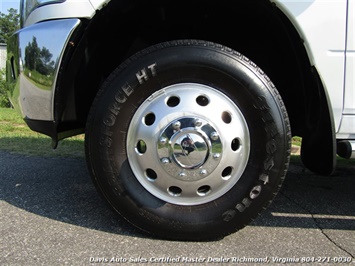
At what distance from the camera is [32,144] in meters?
4.69

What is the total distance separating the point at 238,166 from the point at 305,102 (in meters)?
0.66

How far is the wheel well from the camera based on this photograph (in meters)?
1.99

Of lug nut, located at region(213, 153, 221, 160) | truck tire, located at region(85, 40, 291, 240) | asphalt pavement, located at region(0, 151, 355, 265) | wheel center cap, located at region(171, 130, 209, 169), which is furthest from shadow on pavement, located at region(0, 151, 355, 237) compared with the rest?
lug nut, located at region(213, 153, 221, 160)

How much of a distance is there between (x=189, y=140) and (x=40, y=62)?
3.11 ft

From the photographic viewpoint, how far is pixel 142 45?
247 cm

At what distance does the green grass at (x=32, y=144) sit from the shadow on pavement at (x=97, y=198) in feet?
1.49

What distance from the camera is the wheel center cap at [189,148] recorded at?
1.88 metres

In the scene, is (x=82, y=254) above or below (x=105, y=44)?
below

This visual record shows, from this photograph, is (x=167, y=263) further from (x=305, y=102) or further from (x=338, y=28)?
(x=338, y=28)

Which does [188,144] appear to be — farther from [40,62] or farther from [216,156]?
[40,62]

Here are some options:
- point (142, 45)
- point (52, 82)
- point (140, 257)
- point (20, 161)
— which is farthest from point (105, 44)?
point (20, 161)

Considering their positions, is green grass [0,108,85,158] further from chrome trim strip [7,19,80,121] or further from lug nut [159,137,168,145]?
lug nut [159,137,168,145]

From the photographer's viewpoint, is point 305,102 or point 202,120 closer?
point 202,120

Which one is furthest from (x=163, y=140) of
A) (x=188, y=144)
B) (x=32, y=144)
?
(x=32, y=144)
